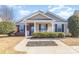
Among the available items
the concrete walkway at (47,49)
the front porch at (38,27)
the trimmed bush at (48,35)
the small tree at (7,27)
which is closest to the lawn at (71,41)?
the concrete walkway at (47,49)

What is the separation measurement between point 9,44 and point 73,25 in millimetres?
1800

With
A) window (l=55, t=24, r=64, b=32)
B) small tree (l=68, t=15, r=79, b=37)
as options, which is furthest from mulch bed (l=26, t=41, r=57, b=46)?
small tree (l=68, t=15, r=79, b=37)

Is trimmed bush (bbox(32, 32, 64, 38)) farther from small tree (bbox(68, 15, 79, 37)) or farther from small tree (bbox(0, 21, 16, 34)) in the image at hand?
small tree (bbox(0, 21, 16, 34))

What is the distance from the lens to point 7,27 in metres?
8.79

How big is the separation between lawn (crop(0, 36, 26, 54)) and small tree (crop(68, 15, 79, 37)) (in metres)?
1.34

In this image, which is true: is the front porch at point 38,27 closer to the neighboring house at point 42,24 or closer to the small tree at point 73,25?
the neighboring house at point 42,24

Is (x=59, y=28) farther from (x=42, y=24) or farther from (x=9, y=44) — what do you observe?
(x=9, y=44)

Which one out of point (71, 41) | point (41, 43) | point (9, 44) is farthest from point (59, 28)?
point (9, 44)

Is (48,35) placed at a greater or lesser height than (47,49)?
greater

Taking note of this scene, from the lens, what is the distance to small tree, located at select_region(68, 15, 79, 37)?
8648 mm

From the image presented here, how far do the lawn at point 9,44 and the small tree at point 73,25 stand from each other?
4.38ft

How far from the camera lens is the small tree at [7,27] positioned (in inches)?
337
